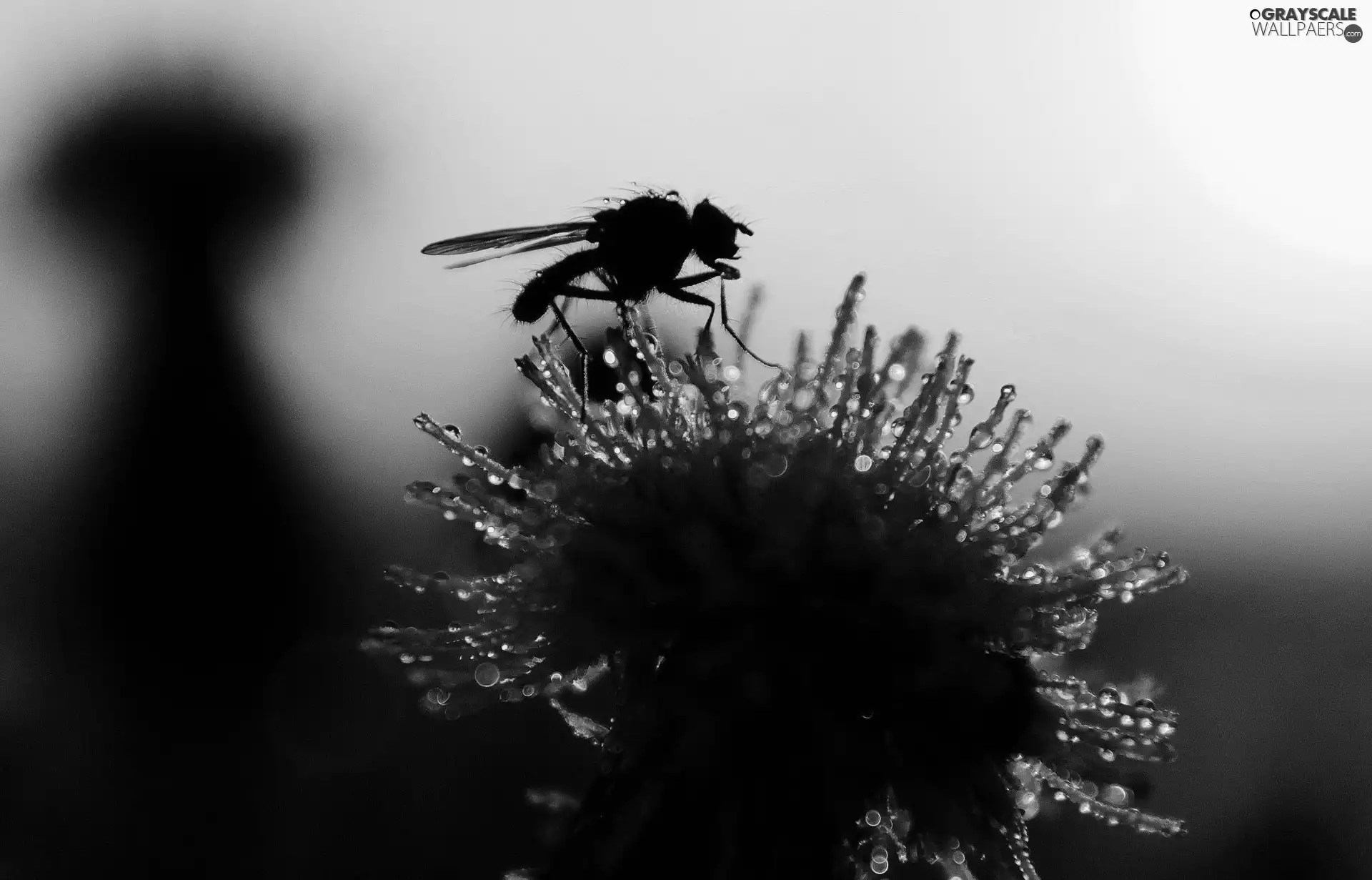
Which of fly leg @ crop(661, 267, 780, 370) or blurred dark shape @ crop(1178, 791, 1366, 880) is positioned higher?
fly leg @ crop(661, 267, 780, 370)

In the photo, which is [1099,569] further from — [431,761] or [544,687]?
[431,761]

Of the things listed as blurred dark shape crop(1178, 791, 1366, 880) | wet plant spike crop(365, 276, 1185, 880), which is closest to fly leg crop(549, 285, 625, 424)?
wet plant spike crop(365, 276, 1185, 880)

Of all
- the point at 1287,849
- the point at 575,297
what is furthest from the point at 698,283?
the point at 1287,849

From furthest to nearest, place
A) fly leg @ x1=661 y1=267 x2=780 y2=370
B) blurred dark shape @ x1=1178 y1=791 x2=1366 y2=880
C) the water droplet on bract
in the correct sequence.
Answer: blurred dark shape @ x1=1178 y1=791 x2=1366 y2=880
fly leg @ x1=661 y1=267 x2=780 y2=370
the water droplet on bract

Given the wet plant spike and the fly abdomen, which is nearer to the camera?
the wet plant spike

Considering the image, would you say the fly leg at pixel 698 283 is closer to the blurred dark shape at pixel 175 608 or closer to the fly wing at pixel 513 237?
the fly wing at pixel 513 237

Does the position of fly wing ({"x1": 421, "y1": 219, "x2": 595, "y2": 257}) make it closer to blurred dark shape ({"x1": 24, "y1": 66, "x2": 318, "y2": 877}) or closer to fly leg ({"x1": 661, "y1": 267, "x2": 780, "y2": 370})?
fly leg ({"x1": 661, "y1": 267, "x2": 780, "y2": 370})
